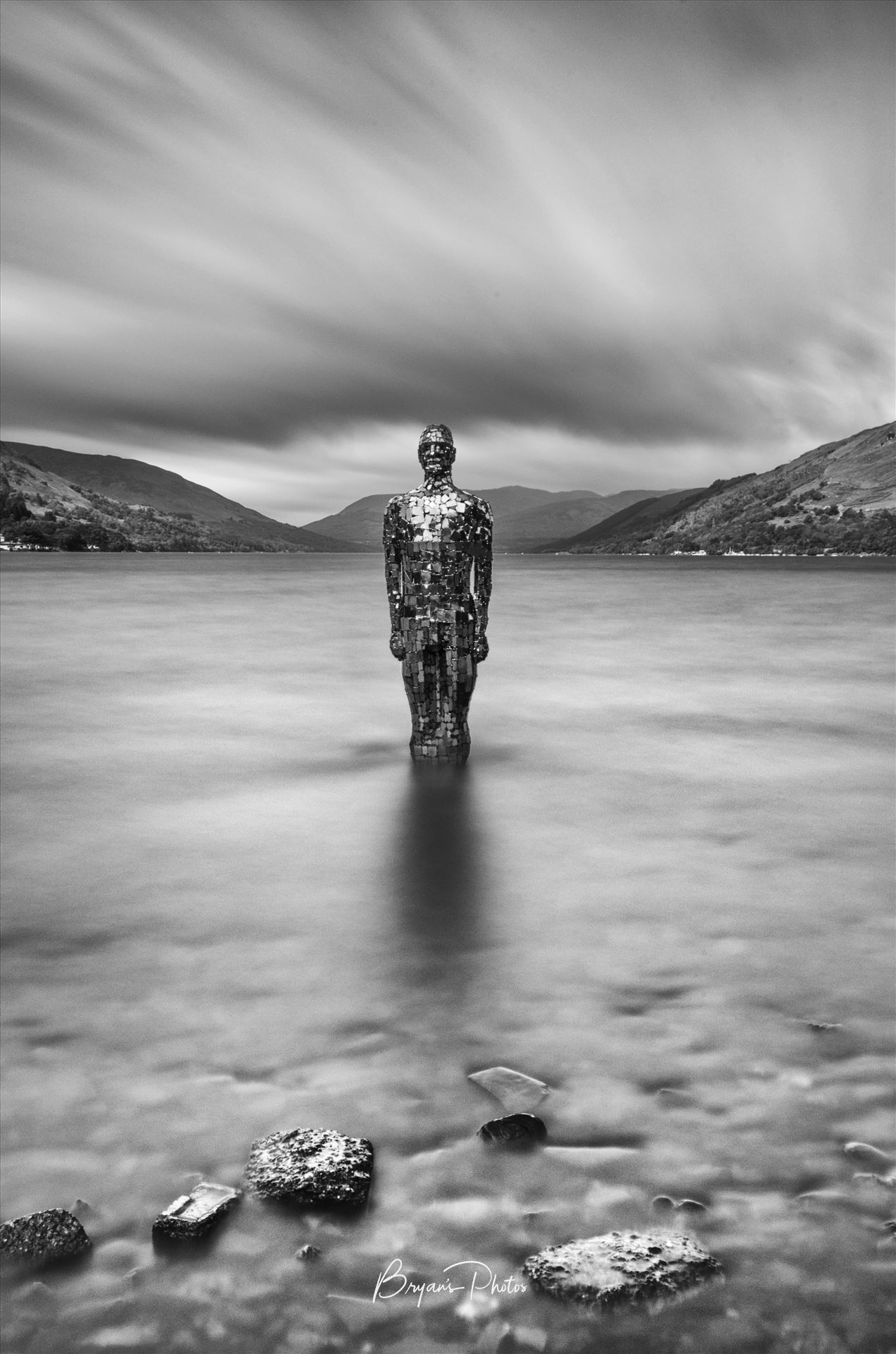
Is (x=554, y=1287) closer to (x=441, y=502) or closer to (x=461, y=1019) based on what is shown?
(x=461, y=1019)

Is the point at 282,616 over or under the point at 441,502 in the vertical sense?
under

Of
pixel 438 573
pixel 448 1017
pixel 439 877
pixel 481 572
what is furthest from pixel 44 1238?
pixel 481 572

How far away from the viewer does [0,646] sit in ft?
81.8

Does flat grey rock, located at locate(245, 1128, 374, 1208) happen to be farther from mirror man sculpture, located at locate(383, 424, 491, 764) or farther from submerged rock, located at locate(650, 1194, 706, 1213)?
mirror man sculpture, located at locate(383, 424, 491, 764)

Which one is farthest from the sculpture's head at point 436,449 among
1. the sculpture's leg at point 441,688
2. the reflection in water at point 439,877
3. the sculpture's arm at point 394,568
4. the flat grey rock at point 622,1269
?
the flat grey rock at point 622,1269

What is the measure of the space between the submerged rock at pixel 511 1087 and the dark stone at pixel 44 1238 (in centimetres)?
167

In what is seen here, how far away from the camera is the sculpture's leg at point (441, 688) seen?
348 inches

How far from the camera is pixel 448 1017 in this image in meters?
4.55

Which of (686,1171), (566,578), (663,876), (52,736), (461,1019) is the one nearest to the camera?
(686,1171)

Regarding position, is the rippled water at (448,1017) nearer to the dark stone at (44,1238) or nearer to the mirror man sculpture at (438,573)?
the dark stone at (44,1238)

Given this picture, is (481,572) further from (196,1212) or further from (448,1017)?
(196,1212)

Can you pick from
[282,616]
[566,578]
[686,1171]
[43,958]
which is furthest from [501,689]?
[566,578]

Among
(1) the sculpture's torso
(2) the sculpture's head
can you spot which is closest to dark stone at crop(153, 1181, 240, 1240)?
(1) the sculpture's torso

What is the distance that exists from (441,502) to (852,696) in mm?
11691
